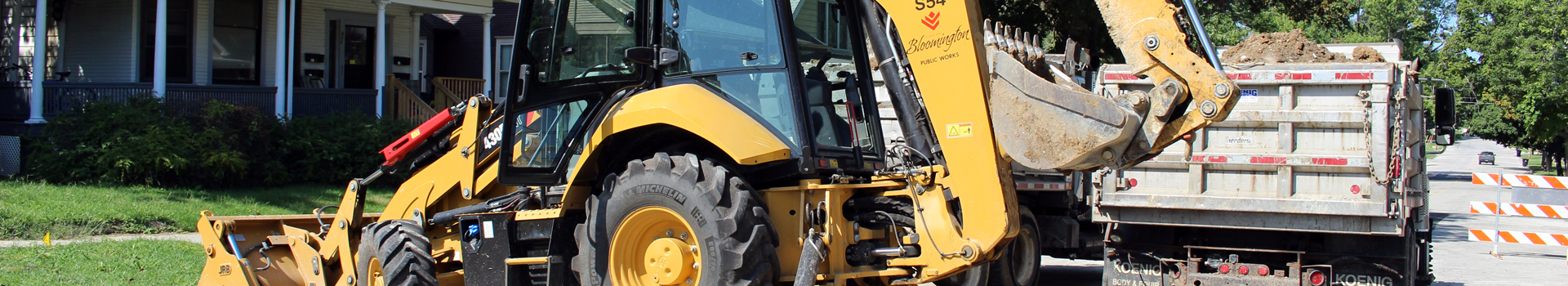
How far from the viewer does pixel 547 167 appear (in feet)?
20.0

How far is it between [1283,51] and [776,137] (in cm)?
511

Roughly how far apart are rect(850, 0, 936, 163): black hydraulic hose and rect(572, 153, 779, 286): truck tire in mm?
797

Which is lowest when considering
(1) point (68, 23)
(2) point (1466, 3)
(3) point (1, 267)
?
(3) point (1, 267)

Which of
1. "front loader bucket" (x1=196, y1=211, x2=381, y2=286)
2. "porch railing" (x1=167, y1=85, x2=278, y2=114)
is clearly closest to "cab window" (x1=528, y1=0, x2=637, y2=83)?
"front loader bucket" (x1=196, y1=211, x2=381, y2=286)

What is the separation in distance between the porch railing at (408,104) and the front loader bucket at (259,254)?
12497mm

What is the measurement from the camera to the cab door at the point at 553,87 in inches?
231

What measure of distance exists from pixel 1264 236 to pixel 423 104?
14988mm

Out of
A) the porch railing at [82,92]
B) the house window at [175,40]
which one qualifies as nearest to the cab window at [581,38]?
the porch railing at [82,92]

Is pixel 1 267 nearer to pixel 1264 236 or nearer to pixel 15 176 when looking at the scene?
pixel 15 176

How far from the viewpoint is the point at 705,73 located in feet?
17.7

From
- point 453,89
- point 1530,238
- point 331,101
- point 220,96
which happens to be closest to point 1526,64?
point 1530,238

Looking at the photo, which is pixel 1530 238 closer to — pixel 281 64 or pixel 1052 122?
pixel 1052 122

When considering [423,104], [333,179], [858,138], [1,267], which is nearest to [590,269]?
[858,138]

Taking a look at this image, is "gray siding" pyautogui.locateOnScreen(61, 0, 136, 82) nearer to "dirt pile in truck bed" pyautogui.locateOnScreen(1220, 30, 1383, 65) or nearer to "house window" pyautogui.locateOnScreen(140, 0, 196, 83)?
"house window" pyautogui.locateOnScreen(140, 0, 196, 83)
